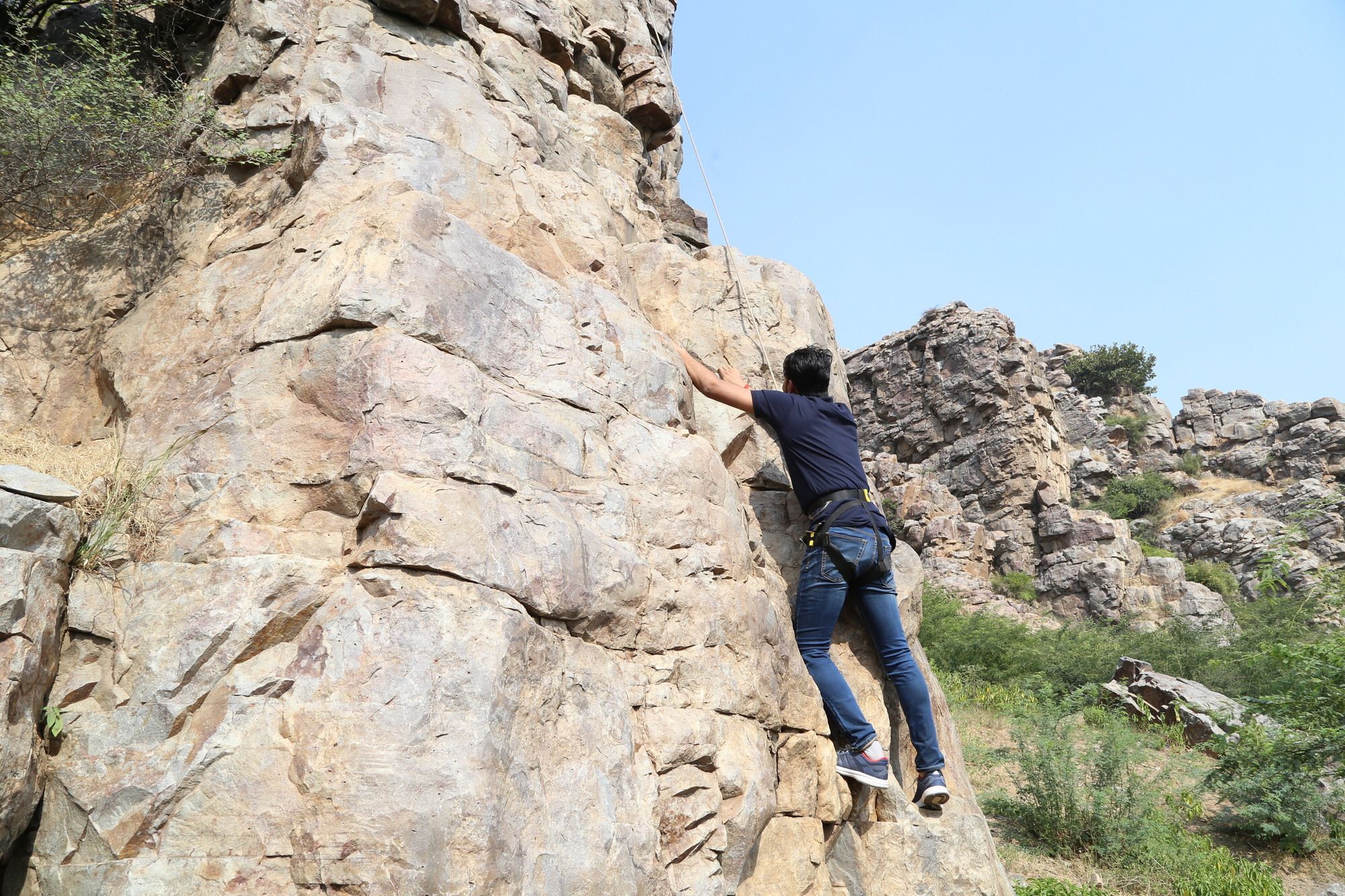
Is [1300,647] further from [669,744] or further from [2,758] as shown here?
[2,758]

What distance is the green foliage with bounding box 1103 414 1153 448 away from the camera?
44.4m

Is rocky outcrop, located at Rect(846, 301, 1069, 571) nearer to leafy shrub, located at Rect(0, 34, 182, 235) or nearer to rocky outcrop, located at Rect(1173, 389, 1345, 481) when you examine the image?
rocky outcrop, located at Rect(1173, 389, 1345, 481)

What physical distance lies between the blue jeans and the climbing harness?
0.02 m

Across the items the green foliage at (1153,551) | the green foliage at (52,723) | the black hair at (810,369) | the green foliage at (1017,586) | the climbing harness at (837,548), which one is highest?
the green foliage at (1153,551)

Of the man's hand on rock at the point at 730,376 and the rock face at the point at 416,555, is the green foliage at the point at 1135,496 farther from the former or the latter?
the man's hand on rock at the point at 730,376

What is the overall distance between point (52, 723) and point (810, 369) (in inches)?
161

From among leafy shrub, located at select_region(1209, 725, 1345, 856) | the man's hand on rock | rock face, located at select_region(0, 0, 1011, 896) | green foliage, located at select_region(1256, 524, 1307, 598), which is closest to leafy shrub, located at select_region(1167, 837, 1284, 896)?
leafy shrub, located at select_region(1209, 725, 1345, 856)

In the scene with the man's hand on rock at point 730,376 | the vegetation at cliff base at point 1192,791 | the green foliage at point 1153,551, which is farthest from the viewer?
the green foliage at point 1153,551

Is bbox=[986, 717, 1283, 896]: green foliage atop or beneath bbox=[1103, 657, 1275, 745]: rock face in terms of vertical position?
beneath

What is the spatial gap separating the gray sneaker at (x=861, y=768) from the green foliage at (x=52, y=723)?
3.42m

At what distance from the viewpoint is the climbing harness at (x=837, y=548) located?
15.9 ft

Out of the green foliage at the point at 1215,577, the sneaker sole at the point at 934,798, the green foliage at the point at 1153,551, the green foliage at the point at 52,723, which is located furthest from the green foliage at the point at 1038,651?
the green foliage at the point at 52,723

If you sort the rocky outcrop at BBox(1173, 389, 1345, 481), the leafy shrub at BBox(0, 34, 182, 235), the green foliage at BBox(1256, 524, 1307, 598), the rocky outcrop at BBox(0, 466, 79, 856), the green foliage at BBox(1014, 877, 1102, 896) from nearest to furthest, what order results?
the rocky outcrop at BBox(0, 466, 79, 856), the leafy shrub at BBox(0, 34, 182, 235), the green foliage at BBox(1014, 877, 1102, 896), the green foliage at BBox(1256, 524, 1307, 598), the rocky outcrop at BBox(1173, 389, 1345, 481)

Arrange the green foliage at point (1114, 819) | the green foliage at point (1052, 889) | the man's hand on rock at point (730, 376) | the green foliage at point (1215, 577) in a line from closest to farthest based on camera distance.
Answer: the man's hand on rock at point (730, 376) < the green foliage at point (1052, 889) < the green foliage at point (1114, 819) < the green foliage at point (1215, 577)
